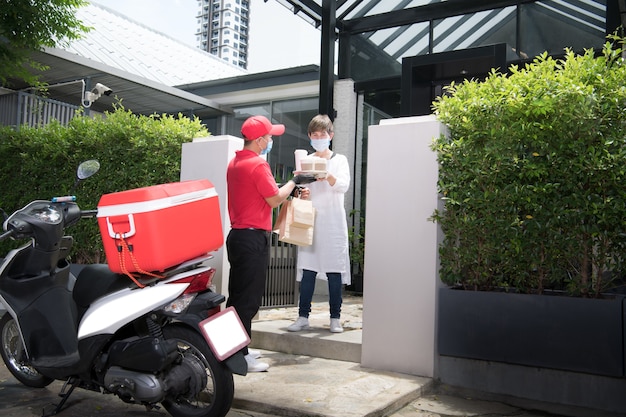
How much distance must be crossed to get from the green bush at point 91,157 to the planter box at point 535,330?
3.26 meters

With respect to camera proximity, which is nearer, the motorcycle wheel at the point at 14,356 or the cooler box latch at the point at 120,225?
the cooler box latch at the point at 120,225

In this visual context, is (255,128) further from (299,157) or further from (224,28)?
(224,28)

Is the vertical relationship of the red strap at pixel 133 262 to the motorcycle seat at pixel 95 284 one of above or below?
above

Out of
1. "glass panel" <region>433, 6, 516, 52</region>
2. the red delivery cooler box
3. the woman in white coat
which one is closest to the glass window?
"glass panel" <region>433, 6, 516, 52</region>

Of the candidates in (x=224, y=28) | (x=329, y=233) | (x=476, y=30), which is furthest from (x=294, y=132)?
(x=224, y=28)

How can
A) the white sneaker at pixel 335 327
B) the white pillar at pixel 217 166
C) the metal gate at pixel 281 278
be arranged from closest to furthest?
1. the white sneaker at pixel 335 327
2. the white pillar at pixel 217 166
3. the metal gate at pixel 281 278

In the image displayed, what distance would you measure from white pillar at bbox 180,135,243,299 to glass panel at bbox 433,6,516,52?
4.98 m

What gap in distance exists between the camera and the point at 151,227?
3.06 m

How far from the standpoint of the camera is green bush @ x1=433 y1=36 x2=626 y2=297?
3584 millimetres

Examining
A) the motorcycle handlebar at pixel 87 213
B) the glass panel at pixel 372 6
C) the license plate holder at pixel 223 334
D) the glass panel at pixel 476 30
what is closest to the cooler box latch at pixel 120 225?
the motorcycle handlebar at pixel 87 213

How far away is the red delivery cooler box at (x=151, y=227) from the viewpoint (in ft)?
10.1

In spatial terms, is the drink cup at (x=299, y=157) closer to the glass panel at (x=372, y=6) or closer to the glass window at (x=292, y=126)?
the glass panel at (x=372, y=6)

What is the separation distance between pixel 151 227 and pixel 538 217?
2493 millimetres

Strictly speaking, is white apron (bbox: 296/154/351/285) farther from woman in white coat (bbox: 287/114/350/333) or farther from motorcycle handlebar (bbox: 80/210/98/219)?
motorcycle handlebar (bbox: 80/210/98/219)
